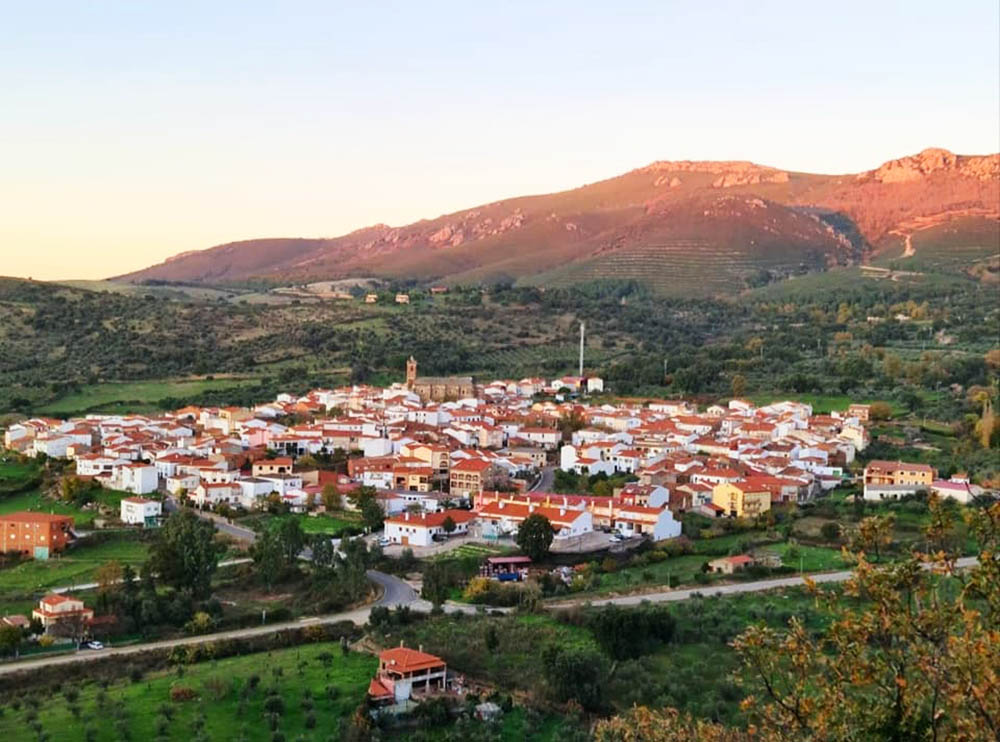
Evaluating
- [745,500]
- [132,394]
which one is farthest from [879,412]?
[132,394]

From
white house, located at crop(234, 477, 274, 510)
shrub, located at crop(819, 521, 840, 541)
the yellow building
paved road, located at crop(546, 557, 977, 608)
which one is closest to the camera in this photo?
paved road, located at crop(546, 557, 977, 608)

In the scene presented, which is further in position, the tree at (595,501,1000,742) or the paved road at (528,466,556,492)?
the paved road at (528,466,556,492)

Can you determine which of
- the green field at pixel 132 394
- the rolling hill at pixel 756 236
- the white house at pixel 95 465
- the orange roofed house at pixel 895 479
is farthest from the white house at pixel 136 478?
the rolling hill at pixel 756 236

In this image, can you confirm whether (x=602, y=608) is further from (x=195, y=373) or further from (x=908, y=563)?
(x=195, y=373)

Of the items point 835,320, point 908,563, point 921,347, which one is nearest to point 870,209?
point 835,320

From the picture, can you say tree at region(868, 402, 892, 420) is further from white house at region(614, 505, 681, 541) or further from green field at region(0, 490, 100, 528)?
green field at region(0, 490, 100, 528)

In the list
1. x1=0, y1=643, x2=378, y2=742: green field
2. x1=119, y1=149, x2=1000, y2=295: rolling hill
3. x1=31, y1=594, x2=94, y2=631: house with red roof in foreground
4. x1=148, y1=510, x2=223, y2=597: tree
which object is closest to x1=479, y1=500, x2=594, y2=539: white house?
x1=148, y1=510, x2=223, y2=597: tree

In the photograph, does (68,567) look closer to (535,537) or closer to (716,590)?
(535,537)
